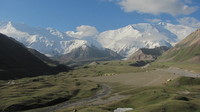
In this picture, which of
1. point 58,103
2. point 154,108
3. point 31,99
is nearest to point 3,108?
point 31,99

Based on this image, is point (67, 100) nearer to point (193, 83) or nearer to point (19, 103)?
point (19, 103)

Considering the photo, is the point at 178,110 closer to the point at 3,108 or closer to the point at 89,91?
the point at 3,108

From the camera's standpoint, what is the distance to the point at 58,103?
143250 millimetres

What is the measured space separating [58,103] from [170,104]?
237 ft

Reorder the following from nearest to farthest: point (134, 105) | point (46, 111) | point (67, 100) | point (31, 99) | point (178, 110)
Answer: point (178, 110), point (134, 105), point (46, 111), point (31, 99), point (67, 100)

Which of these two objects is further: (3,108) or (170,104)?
(3,108)

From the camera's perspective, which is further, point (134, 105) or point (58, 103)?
point (58, 103)

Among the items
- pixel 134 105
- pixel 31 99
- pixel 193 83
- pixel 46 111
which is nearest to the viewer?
pixel 134 105

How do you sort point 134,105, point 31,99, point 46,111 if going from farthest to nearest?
1. point 31,99
2. point 46,111
3. point 134,105

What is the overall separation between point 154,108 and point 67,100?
248ft

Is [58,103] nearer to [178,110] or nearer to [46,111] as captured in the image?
[46,111]

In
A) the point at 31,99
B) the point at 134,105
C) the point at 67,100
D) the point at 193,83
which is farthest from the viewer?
the point at 193,83

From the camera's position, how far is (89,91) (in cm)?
17762

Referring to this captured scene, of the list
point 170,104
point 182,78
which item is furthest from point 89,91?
point 170,104
